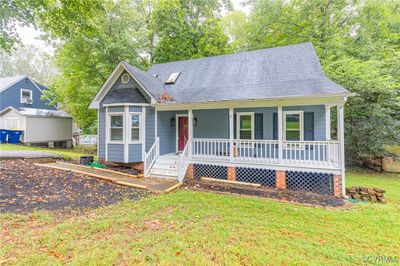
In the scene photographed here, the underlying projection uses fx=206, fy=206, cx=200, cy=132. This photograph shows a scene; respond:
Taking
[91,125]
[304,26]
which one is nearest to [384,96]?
[304,26]

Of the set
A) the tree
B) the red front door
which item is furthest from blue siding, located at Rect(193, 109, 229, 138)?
the tree

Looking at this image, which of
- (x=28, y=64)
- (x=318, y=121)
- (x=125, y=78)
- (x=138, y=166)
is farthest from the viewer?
(x=28, y=64)

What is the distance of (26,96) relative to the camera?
22828 millimetres

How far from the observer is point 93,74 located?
1723 centimetres

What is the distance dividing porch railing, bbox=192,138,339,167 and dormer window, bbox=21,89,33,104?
75.6ft

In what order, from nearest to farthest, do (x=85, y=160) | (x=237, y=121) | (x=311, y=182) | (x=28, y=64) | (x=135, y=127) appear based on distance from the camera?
(x=311, y=182) → (x=135, y=127) → (x=237, y=121) → (x=85, y=160) → (x=28, y=64)

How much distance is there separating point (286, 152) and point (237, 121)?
9.75 ft

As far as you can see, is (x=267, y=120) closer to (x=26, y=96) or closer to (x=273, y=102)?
(x=273, y=102)

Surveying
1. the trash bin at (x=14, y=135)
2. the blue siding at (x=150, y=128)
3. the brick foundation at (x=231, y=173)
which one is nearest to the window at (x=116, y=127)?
the blue siding at (x=150, y=128)

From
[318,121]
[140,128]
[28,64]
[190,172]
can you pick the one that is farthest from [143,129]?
[28,64]

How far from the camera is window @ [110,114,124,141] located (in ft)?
33.2

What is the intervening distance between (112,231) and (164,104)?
253 inches

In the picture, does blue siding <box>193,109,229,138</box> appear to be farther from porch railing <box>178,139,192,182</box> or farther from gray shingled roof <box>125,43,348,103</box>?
porch railing <box>178,139,192,182</box>

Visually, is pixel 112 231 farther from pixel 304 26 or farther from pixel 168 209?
pixel 304 26
